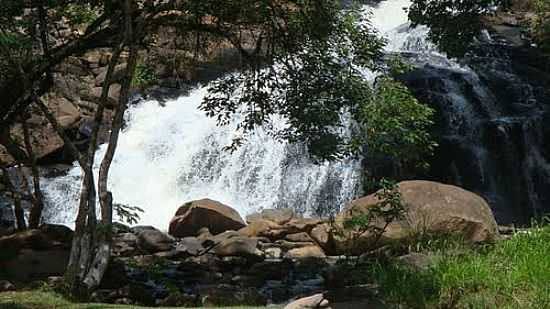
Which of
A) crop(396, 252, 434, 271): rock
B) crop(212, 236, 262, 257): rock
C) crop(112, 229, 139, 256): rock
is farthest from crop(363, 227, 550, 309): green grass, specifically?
crop(112, 229, 139, 256): rock

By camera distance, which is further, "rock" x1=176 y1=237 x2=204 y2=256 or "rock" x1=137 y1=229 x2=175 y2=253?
"rock" x1=137 y1=229 x2=175 y2=253

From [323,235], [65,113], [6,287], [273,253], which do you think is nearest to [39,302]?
[6,287]

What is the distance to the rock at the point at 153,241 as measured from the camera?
1620 centimetres

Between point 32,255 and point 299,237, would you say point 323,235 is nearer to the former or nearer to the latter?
point 299,237

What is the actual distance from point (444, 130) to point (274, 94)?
10.0 metres

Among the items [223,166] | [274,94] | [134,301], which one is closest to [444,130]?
[223,166]

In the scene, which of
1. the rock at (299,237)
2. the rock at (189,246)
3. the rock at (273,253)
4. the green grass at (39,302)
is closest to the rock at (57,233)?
the rock at (189,246)

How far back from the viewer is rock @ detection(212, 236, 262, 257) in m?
15.1

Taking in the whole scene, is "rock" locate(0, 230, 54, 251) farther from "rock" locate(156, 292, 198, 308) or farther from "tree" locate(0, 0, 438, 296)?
"rock" locate(156, 292, 198, 308)

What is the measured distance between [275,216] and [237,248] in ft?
10.1

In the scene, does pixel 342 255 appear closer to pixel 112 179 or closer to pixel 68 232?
pixel 68 232

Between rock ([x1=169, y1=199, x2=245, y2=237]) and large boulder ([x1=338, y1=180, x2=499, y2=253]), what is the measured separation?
4.28 meters

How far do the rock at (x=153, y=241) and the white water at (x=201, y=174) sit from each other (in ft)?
11.8

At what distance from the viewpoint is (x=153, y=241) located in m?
16.4
